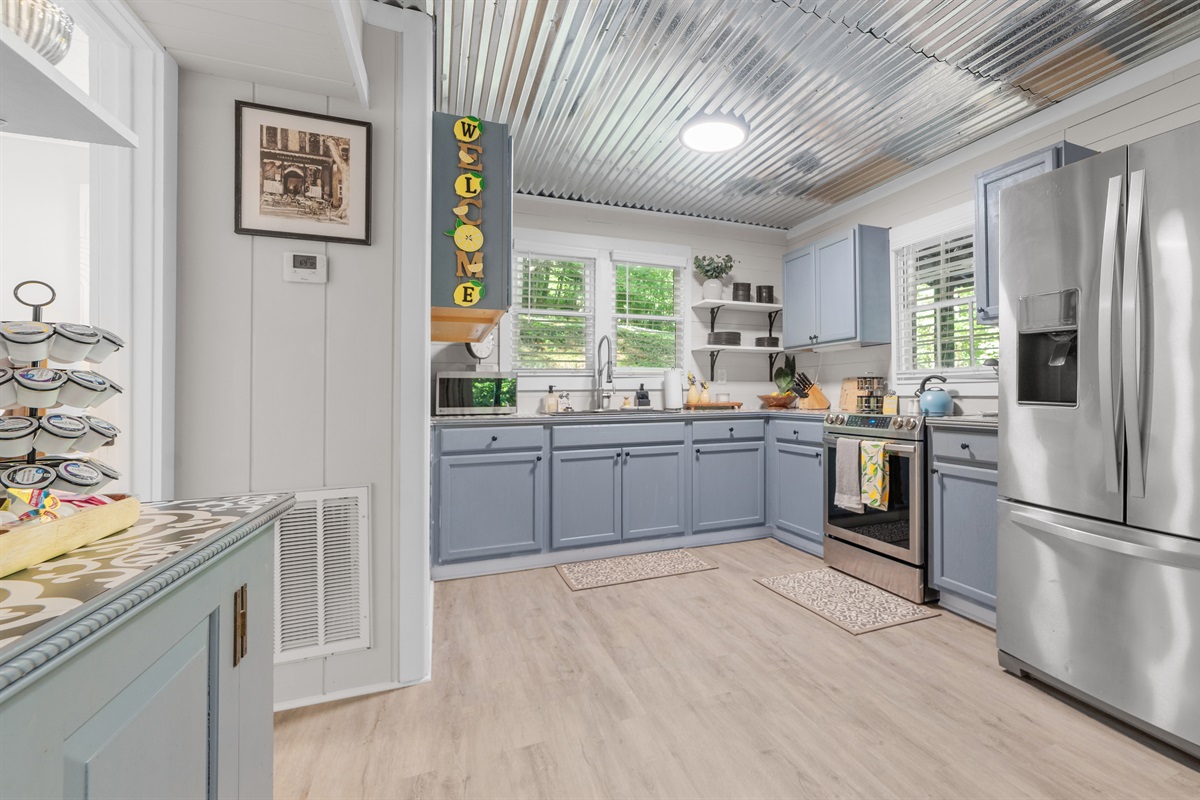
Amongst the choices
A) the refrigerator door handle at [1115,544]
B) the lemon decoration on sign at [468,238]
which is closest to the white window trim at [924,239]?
the refrigerator door handle at [1115,544]

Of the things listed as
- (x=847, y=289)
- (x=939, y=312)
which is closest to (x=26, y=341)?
(x=847, y=289)

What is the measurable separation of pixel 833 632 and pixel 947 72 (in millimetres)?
2797

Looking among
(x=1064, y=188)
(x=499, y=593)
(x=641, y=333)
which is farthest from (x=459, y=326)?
(x=1064, y=188)

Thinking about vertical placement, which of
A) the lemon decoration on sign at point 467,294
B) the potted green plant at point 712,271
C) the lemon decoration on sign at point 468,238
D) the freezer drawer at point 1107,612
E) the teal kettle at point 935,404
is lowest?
the freezer drawer at point 1107,612

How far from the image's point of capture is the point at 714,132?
288 cm

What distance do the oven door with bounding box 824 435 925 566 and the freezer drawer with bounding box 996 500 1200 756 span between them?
613 mm

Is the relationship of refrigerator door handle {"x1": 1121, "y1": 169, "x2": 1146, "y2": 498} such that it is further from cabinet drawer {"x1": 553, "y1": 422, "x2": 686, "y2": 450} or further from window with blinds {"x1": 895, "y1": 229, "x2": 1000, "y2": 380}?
cabinet drawer {"x1": 553, "y1": 422, "x2": 686, "y2": 450}

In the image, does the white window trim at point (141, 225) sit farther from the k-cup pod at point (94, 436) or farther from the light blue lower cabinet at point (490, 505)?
the light blue lower cabinet at point (490, 505)

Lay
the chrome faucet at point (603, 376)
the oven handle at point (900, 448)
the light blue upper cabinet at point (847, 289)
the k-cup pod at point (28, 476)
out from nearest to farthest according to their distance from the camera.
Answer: the k-cup pod at point (28, 476) < the oven handle at point (900, 448) < the light blue upper cabinet at point (847, 289) < the chrome faucet at point (603, 376)

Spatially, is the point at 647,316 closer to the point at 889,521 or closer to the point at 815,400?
the point at 815,400

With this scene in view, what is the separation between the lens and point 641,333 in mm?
4398

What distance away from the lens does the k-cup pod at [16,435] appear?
2.34ft

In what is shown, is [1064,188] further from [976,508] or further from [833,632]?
[833,632]

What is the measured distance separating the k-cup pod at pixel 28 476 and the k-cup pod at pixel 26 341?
0.15 m
